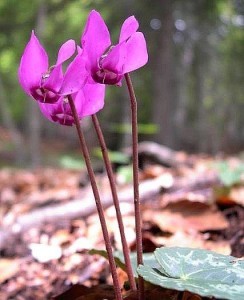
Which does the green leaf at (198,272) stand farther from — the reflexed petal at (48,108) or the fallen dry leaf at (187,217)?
the fallen dry leaf at (187,217)

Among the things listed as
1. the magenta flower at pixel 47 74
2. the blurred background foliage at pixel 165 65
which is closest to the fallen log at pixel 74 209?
the magenta flower at pixel 47 74

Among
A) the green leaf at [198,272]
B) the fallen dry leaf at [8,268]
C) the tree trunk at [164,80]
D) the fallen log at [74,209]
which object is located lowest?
the green leaf at [198,272]

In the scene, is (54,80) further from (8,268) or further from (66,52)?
(8,268)

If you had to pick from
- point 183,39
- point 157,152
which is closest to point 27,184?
point 157,152

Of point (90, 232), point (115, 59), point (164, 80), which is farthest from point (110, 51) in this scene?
point (164, 80)

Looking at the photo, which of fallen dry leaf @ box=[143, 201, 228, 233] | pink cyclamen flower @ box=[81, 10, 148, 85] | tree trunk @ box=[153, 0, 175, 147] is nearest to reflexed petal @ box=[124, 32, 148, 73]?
pink cyclamen flower @ box=[81, 10, 148, 85]
